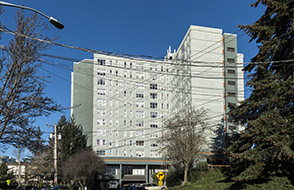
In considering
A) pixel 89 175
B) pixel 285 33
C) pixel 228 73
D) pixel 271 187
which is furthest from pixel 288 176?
pixel 228 73

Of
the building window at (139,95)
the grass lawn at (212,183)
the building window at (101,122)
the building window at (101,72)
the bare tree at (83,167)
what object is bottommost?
the bare tree at (83,167)

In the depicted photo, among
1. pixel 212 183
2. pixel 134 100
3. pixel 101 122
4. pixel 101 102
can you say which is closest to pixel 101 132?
pixel 101 122

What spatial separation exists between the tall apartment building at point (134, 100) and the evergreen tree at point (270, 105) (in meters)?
39.5

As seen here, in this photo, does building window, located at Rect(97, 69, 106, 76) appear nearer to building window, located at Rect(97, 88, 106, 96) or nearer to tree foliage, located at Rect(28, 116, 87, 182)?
building window, located at Rect(97, 88, 106, 96)

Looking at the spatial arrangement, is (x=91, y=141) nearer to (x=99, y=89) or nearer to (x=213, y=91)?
(x=99, y=89)

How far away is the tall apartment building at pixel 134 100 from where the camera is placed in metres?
67.5

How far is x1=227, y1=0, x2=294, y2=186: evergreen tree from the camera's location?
73.4 feet

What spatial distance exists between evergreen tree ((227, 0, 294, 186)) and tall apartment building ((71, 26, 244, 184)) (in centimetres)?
3953

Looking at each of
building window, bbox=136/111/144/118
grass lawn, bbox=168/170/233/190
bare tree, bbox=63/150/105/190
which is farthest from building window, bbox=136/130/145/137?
grass lawn, bbox=168/170/233/190

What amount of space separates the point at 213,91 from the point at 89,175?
2878 centimetres

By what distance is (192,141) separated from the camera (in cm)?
4238

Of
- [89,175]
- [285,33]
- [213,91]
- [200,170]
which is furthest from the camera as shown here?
[213,91]

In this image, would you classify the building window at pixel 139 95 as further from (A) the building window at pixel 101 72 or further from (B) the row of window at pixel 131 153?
(B) the row of window at pixel 131 153

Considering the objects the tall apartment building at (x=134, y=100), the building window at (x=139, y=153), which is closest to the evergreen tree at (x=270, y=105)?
the tall apartment building at (x=134, y=100)
